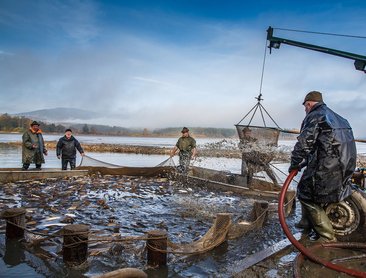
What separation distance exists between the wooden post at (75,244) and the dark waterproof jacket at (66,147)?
9.33 m

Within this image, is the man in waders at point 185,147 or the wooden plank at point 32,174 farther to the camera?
the man in waders at point 185,147

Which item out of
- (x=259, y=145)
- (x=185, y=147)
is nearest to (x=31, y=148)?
(x=185, y=147)

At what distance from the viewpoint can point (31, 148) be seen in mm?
12992

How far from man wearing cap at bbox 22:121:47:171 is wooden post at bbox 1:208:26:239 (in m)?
7.84

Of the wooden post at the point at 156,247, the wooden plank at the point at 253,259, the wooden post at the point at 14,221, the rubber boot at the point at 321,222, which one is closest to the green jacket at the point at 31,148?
the wooden post at the point at 14,221

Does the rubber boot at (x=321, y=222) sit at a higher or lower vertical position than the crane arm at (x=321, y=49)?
lower

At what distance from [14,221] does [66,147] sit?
8340 millimetres

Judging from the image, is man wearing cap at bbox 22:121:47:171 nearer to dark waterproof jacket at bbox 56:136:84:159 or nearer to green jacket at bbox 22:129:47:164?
green jacket at bbox 22:129:47:164

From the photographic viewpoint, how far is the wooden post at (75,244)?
184 inches

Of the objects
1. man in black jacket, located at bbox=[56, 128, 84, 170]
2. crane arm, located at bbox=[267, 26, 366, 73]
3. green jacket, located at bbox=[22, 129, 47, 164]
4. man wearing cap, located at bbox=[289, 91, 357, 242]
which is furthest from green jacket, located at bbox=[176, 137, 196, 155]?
man wearing cap, located at bbox=[289, 91, 357, 242]

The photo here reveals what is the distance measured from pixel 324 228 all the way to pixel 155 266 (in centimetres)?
279

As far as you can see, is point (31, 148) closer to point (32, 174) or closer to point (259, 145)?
point (32, 174)

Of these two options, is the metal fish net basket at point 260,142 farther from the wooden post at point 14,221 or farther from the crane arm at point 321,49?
the wooden post at point 14,221

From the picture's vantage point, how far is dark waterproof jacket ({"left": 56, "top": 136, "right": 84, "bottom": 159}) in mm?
13391
